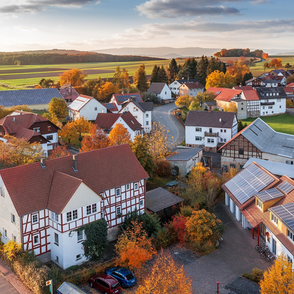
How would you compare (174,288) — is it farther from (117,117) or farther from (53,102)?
(53,102)

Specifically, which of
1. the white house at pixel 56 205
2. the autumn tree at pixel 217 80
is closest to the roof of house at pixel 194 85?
the autumn tree at pixel 217 80

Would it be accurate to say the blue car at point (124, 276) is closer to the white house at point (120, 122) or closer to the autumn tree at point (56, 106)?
the white house at point (120, 122)

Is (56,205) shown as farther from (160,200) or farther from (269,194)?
(269,194)

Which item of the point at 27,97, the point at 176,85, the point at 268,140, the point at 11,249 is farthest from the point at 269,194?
the point at 176,85

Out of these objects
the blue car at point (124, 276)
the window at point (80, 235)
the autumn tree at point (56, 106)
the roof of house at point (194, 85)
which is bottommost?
the blue car at point (124, 276)

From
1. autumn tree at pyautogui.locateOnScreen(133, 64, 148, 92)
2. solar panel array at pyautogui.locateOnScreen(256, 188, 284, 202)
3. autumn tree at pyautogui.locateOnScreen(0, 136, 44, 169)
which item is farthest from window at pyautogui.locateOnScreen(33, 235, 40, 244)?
autumn tree at pyautogui.locateOnScreen(133, 64, 148, 92)

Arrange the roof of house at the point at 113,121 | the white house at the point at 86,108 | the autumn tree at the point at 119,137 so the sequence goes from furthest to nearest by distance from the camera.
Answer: the white house at the point at 86,108, the roof of house at the point at 113,121, the autumn tree at the point at 119,137

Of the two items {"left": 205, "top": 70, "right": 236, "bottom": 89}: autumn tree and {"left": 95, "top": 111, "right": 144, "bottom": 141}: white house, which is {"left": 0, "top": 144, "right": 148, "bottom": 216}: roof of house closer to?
{"left": 95, "top": 111, "right": 144, "bottom": 141}: white house
